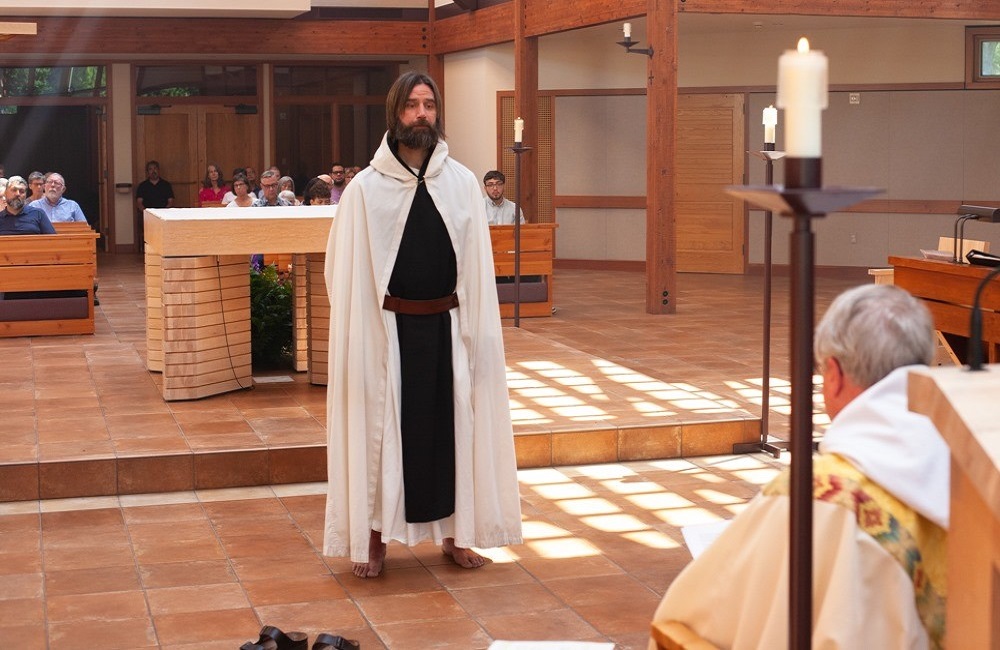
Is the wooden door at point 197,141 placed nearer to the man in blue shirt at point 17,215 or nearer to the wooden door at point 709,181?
the wooden door at point 709,181

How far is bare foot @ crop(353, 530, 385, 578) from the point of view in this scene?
4312 millimetres

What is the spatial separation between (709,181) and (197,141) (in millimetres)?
7145

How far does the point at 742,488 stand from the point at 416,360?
1.95m

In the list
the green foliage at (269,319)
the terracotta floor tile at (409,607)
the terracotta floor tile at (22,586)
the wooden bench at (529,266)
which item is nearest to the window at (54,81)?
the wooden bench at (529,266)

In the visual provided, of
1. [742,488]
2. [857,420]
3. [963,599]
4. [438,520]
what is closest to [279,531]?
[438,520]

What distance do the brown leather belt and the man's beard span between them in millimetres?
477

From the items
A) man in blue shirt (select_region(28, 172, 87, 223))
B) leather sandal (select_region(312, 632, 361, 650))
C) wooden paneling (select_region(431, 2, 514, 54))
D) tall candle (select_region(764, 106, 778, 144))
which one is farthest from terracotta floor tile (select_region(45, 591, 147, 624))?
wooden paneling (select_region(431, 2, 514, 54))

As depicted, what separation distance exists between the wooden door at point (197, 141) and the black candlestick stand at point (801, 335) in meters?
16.7

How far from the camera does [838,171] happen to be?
14055mm

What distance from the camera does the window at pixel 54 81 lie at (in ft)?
56.3

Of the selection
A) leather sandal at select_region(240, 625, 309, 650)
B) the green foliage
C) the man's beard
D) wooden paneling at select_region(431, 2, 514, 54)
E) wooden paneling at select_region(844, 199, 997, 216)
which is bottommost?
leather sandal at select_region(240, 625, 309, 650)

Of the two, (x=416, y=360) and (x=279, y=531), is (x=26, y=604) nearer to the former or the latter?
(x=279, y=531)

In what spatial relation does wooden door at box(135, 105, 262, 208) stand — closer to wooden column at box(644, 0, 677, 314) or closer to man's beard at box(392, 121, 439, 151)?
wooden column at box(644, 0, 677, 314)

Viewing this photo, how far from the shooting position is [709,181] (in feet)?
47.8
